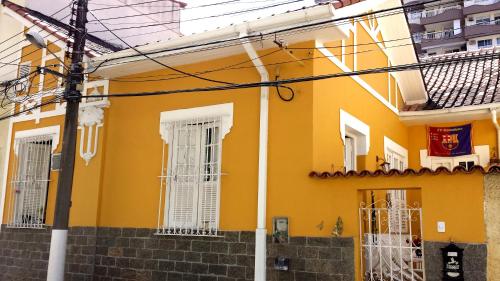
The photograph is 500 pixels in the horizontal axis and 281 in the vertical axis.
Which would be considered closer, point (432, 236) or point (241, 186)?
point (432, 236)

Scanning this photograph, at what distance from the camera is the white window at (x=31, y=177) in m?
10.8

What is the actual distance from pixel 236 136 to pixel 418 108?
6450 millimetres

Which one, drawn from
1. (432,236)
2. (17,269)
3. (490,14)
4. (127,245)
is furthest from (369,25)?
(490,14)

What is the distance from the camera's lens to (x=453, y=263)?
6.36 metres

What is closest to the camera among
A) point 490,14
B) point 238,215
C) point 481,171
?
point 481,171

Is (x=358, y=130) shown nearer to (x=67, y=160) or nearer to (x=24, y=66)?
(x=67, y=160)

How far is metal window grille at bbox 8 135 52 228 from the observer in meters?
10.8

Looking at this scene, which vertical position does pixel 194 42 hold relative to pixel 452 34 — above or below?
below

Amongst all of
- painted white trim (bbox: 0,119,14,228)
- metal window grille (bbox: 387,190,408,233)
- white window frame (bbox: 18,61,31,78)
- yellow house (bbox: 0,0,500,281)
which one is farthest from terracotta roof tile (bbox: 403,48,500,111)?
painted white trim (bbox: 0,119,14,228)

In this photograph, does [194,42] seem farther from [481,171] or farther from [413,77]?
[413,77]

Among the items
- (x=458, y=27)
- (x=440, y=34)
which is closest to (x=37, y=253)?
(x=458, y=27)

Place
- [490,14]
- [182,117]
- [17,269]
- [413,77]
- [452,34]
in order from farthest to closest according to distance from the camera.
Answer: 1. [452,34]
2. [490,14]
3. [413,77]
4. [17,269]
5. [182,117]

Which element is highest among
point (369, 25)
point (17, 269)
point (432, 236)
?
point (369, 25)

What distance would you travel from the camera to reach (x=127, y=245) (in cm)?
925
